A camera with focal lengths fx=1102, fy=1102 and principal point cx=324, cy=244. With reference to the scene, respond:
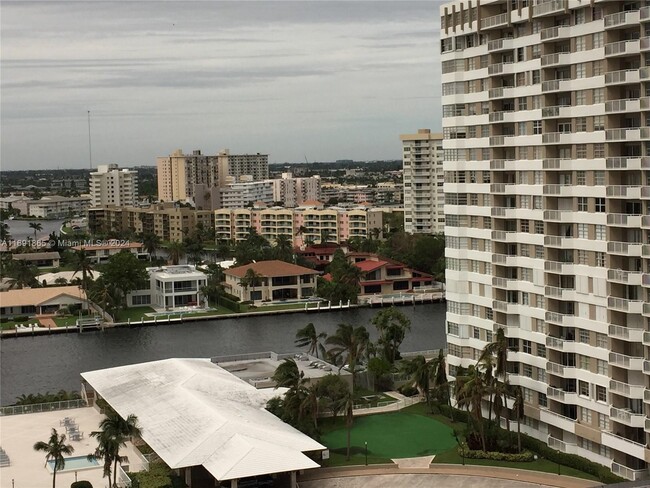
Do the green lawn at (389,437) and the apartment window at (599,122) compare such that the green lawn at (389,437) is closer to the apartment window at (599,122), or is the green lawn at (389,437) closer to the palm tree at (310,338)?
the apartment window at (599,122)

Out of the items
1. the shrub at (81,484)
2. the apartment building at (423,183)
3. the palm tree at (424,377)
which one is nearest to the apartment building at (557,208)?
the palm tree at (424,377)

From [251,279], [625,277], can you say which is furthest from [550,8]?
[251,279]

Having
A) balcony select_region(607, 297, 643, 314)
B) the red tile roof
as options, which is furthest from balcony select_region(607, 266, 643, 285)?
the red tile roof

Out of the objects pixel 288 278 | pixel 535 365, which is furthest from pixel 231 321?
pixel 535 365

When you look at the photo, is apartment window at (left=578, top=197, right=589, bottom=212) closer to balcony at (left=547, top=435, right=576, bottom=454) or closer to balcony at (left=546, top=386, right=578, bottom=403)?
balcony at (left=546, top=386, right=578, bottom=403)

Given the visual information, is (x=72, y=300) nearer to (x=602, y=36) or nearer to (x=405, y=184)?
(x=405, y=184)

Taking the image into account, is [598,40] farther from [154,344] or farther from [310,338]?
[154,344]
